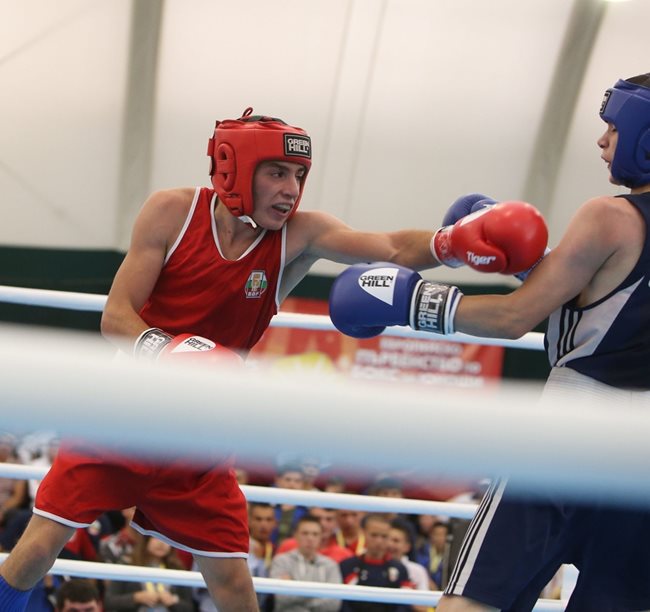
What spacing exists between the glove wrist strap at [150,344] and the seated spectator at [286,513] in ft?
6.89

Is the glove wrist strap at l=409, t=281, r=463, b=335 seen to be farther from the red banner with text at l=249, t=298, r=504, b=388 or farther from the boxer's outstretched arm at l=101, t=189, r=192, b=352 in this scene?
the red banner with text at l=249, t=298, r=504, b=388

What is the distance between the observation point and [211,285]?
7.32 ft

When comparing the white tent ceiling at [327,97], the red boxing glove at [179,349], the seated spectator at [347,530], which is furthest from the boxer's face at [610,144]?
the white tent ceiling at [327,97]

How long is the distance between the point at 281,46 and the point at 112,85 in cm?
150

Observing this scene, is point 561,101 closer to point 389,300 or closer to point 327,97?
point 327,97

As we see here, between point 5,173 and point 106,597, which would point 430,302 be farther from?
point 5,173

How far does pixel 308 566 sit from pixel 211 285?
2.08 m

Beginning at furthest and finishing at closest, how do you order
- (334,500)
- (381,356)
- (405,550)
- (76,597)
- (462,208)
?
(381,356) → (405,550) → (76,597) → (334,500) → (462,208)

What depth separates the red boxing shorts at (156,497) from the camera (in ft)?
6.95

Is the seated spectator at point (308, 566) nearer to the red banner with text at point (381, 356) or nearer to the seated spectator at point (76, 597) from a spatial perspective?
the seated spectator at point (76, 597)

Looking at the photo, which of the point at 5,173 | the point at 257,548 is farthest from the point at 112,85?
the point at 257,548

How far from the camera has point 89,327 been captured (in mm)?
7984

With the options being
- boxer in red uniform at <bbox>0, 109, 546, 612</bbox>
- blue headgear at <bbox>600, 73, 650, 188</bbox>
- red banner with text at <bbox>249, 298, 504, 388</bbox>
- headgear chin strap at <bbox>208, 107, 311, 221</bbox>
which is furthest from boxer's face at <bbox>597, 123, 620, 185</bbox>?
red banner with text at <bbox>249, 298, 504, 388</bbox>

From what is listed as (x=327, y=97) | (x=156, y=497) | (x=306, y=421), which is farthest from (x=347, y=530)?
(x=327, y=97)
